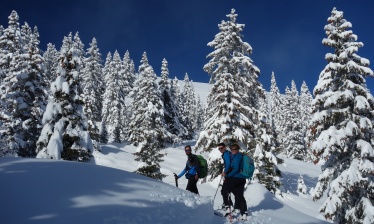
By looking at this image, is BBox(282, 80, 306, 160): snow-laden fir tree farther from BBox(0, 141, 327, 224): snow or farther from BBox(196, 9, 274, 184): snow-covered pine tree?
BBox(0, 141, 327, 224): snow

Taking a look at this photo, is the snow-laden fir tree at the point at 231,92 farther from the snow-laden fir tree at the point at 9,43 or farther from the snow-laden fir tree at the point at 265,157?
the snow-laden fir tree at the point at 9,43

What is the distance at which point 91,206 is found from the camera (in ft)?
19.1

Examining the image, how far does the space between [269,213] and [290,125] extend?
4898 cm

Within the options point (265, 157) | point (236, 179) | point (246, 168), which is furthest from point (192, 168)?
point (265, 157)

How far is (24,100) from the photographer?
23531 millimetres

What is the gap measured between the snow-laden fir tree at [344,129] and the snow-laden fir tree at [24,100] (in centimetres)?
1957

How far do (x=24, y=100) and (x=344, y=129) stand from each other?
2179 cm

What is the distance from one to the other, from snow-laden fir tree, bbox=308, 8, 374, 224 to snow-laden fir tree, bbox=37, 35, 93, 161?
13.4 meters

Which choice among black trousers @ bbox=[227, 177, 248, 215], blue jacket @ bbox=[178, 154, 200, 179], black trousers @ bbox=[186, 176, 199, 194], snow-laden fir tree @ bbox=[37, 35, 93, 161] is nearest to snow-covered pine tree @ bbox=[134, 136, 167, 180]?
snow-laden fir tree @ bbox=[37, 35, 93, 161]

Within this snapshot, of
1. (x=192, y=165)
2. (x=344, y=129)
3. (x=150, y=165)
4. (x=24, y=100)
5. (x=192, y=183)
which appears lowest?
(x=150, y=165)

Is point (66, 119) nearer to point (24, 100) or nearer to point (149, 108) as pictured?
point (24, 100)

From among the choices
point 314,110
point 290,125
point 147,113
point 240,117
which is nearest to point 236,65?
point 240,117

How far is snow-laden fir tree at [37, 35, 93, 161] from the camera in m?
18.2

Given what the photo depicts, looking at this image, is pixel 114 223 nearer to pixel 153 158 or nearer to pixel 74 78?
pixel 74 78
